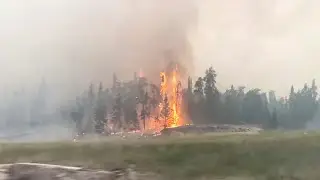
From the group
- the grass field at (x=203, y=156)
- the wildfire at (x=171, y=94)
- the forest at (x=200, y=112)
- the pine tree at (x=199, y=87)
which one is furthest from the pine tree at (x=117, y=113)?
the pine tree at (x=199, y=87)

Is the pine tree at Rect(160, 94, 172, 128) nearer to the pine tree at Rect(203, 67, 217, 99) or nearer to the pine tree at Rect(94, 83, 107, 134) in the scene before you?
the pine tree at Rect(203, 67, 217, 99)

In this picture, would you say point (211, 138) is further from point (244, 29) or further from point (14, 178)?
point (14, 178)

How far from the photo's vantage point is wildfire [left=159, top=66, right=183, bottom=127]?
3.72 meters

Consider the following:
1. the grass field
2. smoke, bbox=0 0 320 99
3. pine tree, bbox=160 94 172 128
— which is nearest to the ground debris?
the grass field

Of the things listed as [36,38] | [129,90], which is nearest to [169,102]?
→ [129,90]

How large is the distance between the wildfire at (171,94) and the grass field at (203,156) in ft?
0.82

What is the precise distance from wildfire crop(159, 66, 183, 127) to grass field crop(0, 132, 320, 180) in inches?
9.9

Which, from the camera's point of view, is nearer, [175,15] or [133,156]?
[133,156]

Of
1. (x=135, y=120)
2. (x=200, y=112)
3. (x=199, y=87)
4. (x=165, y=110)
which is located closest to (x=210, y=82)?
(x=199, y=87)

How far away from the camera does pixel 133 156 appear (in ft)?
11.5

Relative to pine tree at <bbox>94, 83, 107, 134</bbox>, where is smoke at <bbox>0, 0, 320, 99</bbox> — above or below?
above

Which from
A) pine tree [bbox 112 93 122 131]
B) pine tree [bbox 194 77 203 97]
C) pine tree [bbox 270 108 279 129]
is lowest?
pine tree [bbox 270 108 279 129]

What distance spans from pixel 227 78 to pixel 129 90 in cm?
81

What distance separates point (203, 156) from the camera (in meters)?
3.48
